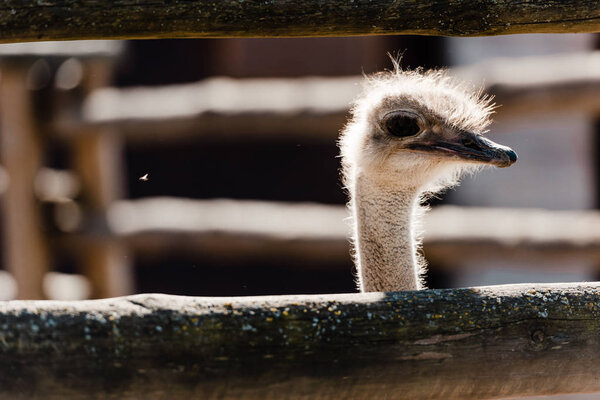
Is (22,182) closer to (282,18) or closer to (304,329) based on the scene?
(282,18)

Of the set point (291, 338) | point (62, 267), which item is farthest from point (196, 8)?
point (62, 267)

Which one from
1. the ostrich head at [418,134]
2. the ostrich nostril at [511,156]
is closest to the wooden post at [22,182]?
the ostrich head at [418,134]

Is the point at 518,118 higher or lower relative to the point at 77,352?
higher

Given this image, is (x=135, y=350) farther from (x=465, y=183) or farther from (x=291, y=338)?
(x=465, y=183)

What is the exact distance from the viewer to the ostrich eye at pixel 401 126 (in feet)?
9.09

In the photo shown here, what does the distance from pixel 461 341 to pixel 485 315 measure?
0.21 feet

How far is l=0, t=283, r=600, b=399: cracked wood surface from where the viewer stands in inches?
65.1

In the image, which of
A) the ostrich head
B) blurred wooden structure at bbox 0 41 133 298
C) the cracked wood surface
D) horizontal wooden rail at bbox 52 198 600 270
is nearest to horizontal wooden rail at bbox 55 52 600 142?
blurred wooden structure at bbox 0 41 133 298

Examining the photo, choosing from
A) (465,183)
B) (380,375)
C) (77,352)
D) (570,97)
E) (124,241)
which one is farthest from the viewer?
(465,183)

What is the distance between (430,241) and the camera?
459 cm

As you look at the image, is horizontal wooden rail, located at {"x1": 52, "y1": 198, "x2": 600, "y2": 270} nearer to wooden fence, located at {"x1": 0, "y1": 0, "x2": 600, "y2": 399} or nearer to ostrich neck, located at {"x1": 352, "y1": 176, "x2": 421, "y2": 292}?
ostrich neck, located at {"x1": 352, "y1": 176, "x2": 421, "y2": 292}

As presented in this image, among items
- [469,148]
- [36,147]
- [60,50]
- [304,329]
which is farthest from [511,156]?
[36,147]

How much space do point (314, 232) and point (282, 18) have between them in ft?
A: 9.64

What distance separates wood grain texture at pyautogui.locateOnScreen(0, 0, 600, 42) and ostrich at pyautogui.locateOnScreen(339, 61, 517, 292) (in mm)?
705
